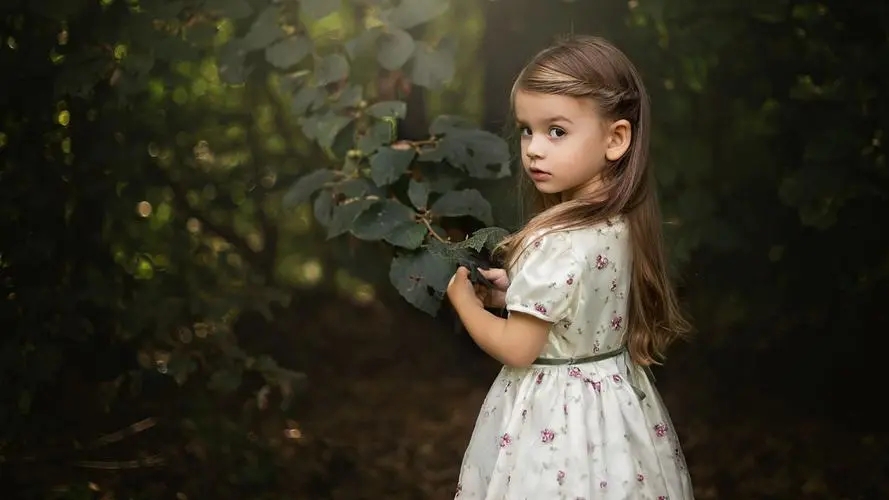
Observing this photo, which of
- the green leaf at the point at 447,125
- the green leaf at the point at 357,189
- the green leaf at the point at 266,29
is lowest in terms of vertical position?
the green leaf at the point at 357,189

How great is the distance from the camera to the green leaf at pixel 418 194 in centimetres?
207

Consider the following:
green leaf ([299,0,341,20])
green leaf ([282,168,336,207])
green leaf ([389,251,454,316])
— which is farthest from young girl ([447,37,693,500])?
green leaf ([299,0,341,20])

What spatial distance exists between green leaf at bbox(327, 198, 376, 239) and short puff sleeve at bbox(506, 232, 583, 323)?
0.68 meters

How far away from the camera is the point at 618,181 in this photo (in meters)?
1.55

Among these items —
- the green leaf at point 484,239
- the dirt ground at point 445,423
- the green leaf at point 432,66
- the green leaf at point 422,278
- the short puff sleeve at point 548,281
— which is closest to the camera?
the short puff sleeve at point 548,281

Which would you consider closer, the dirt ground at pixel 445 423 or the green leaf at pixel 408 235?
the green leaf at pixel 408 235

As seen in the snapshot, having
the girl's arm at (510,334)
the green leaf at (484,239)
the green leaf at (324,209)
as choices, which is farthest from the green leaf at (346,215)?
the girl's arm at (510,334)

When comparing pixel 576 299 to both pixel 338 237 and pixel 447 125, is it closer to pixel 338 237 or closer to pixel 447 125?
pixel 447 125

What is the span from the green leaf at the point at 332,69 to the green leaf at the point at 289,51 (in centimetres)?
5

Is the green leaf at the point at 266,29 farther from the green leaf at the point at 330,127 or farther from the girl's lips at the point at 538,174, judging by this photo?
the girl's lips at the point at 538,174

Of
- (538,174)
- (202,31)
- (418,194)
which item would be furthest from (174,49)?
(538,174)

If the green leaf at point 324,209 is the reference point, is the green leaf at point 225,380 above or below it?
below

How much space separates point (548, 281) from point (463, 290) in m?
0.18

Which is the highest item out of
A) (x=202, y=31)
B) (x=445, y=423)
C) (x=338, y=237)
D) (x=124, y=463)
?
(x=202, y=31)
